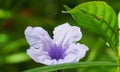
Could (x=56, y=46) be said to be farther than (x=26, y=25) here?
No

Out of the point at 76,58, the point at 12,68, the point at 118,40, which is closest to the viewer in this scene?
the point at 76,58

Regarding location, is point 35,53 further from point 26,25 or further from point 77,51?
point 26,25

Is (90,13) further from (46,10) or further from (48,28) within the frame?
(46,10)

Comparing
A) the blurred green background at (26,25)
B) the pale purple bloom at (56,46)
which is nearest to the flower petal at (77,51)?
the pale purple bloom at (56,46)

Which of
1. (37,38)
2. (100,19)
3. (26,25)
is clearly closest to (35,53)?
(37,38)

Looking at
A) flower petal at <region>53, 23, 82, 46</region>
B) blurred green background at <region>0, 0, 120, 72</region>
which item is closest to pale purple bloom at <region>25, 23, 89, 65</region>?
flower petal at <region>53, 23, 82, 46</region>

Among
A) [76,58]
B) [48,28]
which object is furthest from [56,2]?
[76,58]

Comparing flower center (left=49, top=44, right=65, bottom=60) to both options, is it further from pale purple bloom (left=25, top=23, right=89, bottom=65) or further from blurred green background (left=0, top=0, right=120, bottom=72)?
blurred green background (left=0, top=0, right=120, bottom=72)
